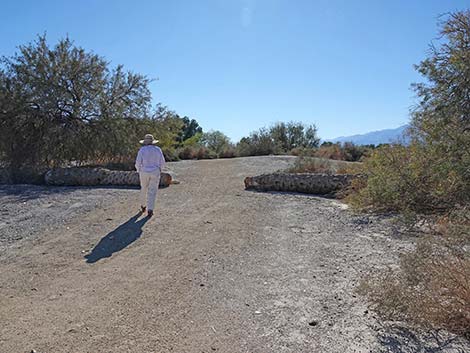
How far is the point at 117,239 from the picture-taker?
7562 millimetres

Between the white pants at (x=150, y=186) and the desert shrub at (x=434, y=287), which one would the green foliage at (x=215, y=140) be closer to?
the white pants at (x=150, y=186)

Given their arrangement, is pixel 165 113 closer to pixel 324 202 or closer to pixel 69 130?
pixel 69 130

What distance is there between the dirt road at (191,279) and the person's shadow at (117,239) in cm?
4

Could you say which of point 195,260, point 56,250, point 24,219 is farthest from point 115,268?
point 24,219

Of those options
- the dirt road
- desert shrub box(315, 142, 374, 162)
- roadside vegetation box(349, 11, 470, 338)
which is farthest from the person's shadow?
desert shrub box(315, 142, 374, 162)

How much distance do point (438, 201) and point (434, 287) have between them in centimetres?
157

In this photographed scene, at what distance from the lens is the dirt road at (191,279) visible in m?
3.85

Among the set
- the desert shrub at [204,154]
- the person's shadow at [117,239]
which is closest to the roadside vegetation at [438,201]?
the person's shadow at [117,239]

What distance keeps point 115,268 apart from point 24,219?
4.51 metres

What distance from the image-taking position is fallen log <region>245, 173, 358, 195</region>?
1284 centimetres

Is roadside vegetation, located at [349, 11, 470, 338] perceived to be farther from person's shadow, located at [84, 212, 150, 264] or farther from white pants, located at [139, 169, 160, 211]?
white pants, located at [139, 169, 160, 211]

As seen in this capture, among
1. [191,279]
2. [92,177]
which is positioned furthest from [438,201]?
[92,177]

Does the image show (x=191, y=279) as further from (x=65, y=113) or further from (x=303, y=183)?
(x=65, y=113)

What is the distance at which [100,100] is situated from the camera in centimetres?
1753
